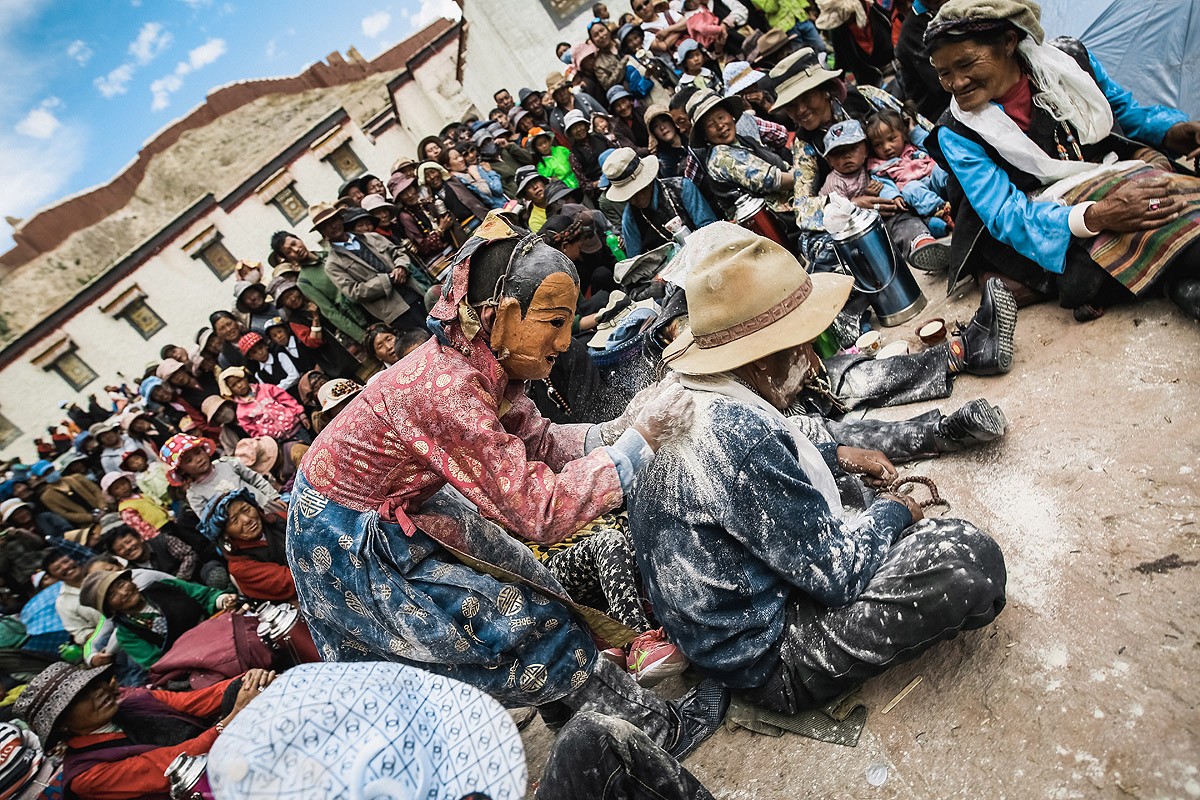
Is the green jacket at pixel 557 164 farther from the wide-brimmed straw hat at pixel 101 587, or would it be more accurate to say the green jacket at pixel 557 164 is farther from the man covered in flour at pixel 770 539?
the man covered in flour at pixel 770 539

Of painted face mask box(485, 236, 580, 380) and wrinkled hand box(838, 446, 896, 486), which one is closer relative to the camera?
painted face mask box(485, 236, 580, 380)

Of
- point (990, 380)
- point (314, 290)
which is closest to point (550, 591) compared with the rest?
point (990, 380)

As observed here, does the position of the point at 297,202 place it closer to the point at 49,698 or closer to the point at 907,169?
the point at 49,698

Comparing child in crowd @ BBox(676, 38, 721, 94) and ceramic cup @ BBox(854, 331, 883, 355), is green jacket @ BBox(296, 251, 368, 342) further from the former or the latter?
ceramic cup @ BBox(854, 331, 883, 355)

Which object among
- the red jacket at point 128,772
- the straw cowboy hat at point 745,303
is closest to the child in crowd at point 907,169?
the straw cowboy hat at point 745,303

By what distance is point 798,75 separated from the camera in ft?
18.8

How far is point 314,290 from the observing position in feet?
25.8

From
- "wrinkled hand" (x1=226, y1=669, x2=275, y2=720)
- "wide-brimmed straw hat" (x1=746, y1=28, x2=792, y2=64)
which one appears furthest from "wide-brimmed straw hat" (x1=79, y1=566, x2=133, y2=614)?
"wide-brimmed straw hat" (x1=746, y1=28, x2=792, y2=64)

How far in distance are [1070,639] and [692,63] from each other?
9.08 metres

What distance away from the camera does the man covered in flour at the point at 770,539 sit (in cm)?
210

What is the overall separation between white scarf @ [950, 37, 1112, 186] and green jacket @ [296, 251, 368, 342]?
6.56 metres

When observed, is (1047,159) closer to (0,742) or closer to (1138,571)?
(1138,571)

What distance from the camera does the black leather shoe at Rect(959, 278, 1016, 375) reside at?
349 cm

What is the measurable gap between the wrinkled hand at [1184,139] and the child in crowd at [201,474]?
23.6 ft
